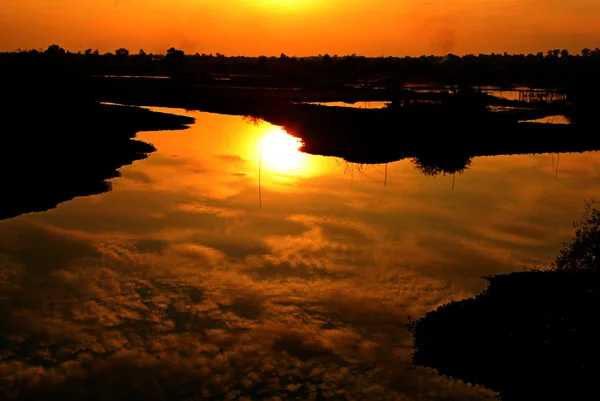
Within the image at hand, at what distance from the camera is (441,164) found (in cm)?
3888

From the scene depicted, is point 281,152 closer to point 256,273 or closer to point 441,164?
point 441,164

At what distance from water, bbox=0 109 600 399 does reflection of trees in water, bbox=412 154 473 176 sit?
6.91ft

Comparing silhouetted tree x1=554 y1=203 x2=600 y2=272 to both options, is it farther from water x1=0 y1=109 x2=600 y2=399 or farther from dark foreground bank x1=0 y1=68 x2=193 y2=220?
dark foreground bank x1=0 y1=68 x2=193 y2=220

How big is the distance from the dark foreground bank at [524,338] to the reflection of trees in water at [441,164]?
2068 centimetres

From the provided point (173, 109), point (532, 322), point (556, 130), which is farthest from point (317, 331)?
point (173, 109)

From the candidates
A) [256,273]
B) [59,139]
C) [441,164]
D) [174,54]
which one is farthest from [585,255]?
[174,54]

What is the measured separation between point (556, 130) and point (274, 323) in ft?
154

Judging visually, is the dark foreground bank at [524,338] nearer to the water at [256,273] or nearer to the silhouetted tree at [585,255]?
the water at [256,273]

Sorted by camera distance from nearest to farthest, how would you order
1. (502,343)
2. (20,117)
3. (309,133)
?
(502,343) → (20,117) → (309,133)

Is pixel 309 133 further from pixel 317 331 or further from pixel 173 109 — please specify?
pixel 317 331

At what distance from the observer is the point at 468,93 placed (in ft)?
187

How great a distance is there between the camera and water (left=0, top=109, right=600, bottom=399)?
1300 cm

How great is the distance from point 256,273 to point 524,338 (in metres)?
8.77

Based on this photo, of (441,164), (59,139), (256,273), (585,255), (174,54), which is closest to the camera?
(585,255)
